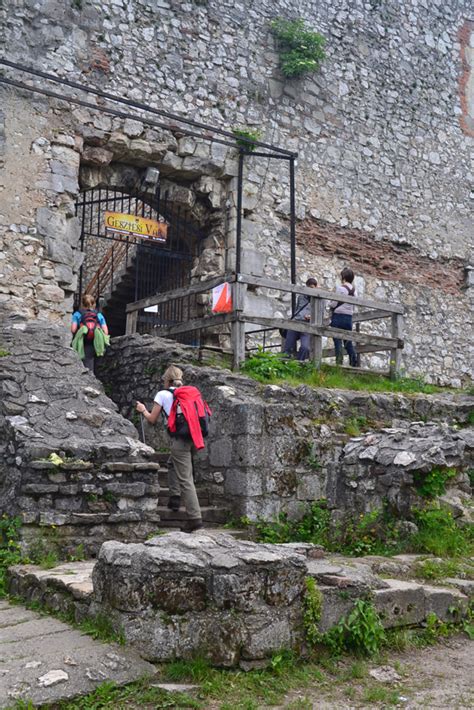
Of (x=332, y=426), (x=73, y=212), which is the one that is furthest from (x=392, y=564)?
(x=73, y=212)

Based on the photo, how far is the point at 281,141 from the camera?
13234 mm

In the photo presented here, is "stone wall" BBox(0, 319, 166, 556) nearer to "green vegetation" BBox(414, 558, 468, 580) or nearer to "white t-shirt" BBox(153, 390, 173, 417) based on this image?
"white t-shirt" BBox(153, 390, 173, 417)

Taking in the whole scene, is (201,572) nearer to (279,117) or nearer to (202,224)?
(202,224)

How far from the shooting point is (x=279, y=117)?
13.3 meters

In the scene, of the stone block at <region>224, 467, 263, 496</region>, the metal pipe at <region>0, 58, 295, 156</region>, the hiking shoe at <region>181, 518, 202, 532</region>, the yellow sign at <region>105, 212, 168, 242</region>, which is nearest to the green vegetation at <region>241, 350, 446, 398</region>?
the stone block at <region>224, 467, 263, 496</region>

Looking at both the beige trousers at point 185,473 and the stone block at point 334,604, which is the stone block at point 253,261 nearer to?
the beige trousers at point 185,473

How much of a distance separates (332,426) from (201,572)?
14.8 feet

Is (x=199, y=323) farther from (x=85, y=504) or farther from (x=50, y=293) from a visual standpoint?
(x=85, y=504)

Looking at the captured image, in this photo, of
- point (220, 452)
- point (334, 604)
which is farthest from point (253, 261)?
point (334, 604)

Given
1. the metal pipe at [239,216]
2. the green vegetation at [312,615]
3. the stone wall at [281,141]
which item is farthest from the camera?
the metal pipe at [239,216]

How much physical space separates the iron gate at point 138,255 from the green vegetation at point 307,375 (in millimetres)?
3054

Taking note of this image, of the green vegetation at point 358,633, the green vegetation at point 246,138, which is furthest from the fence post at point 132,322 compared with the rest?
the green vegetation at point 358,633

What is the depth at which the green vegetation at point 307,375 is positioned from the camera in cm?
901

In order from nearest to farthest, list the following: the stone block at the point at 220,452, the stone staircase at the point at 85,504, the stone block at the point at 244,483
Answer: the stone staircase at the point at 85,504 < the stone block at the point at 244,483 < the stone block at the point at 220,452
